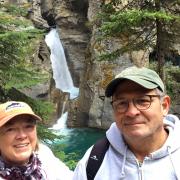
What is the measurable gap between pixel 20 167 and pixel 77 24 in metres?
25.1

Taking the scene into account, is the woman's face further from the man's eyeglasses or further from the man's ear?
the man's ear

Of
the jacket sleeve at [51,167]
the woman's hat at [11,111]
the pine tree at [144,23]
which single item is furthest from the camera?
the pine tree at [144,23]

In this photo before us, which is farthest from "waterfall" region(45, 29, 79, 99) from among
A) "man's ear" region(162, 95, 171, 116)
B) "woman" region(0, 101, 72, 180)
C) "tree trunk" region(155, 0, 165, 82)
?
"man's ear" region(162, 95, 171, 116)

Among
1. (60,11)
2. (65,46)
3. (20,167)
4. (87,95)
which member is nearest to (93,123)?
(87,95)

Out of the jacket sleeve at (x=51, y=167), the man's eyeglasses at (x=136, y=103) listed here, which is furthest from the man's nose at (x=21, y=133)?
the man's eyeglasses at (x=136, y=103)

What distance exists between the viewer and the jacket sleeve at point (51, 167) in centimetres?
307

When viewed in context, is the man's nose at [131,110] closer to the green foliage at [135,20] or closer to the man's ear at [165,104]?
the man's ear at [165,104]

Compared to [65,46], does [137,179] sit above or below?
below

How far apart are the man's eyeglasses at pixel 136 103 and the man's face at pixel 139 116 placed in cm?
1

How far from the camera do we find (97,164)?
2.45 metres

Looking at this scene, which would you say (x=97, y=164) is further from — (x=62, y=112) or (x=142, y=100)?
(x=62, y=112)

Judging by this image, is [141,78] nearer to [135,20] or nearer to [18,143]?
[18,143]

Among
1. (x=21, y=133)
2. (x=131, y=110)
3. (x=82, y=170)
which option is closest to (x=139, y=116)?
(x=131, y=110)

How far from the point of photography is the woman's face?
2846 mm
